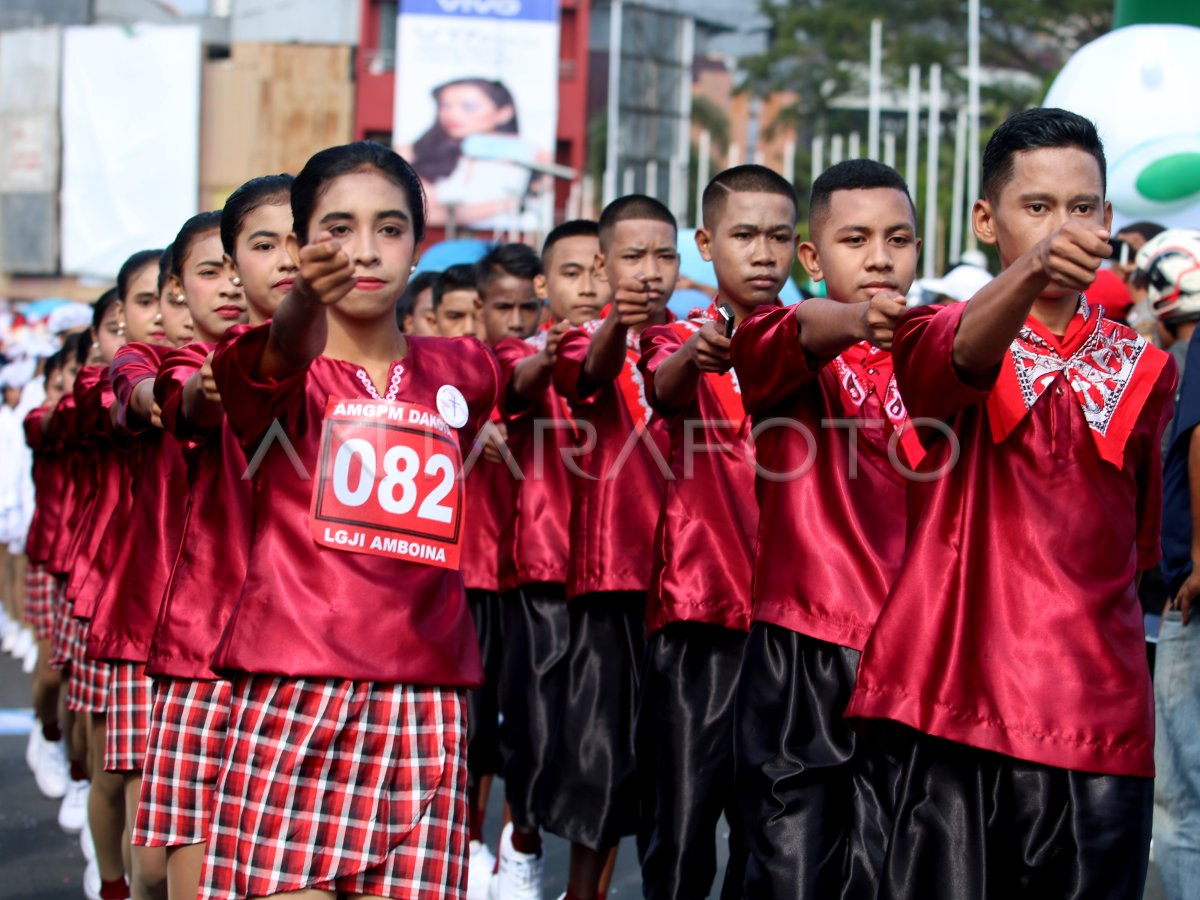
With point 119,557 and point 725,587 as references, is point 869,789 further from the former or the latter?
point 119,557

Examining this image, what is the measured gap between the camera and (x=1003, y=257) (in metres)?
3.52

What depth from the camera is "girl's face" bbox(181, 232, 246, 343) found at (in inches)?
188

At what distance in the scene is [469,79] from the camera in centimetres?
4612

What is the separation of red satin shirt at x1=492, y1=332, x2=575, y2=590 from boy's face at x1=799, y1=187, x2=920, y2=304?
1857mm

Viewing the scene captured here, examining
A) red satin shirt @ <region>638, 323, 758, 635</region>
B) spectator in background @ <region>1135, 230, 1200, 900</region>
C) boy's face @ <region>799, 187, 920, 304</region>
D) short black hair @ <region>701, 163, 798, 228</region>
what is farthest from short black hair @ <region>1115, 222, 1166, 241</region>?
boy's face @ <region>799, 187, 920, 304</region>

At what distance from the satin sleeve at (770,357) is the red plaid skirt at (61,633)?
362cm

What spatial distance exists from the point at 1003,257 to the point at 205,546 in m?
2.12

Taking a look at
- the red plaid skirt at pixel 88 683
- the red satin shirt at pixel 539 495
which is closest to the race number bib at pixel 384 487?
the red plaid skirt at pixel 88 683

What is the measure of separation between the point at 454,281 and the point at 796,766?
401 centimetres

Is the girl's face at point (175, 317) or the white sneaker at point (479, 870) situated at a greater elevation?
the girl's face at point (175, 317)

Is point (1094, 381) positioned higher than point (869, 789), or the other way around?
point (1094, 381)

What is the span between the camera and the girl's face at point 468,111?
46.1m

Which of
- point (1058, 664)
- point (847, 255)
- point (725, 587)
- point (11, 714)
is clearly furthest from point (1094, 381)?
point (11, 714)

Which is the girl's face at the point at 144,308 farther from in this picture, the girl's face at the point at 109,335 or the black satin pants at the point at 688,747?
the black satin pants at the point at 688,747
